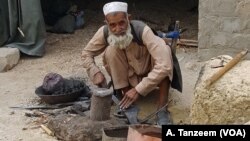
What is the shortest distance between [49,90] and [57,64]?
5.48 feet

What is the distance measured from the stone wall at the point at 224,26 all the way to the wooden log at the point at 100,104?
85.6 inches

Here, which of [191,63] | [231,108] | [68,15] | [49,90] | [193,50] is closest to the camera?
[231,108]

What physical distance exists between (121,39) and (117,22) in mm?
157

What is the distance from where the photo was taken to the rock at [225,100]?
151 inches

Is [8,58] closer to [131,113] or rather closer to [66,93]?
[66,93]

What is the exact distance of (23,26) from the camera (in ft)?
24.9

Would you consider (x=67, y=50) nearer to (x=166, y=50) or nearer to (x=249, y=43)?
(x=249, y=43)

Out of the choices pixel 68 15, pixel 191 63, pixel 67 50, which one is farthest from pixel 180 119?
pixel 68 15

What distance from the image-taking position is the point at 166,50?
Answer: 4766 millimetres

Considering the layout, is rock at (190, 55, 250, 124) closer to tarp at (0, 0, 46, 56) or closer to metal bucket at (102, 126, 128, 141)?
metal bucket at (102, 126, 128, 141)

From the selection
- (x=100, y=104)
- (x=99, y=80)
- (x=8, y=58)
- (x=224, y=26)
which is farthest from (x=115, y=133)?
(x=8, y=58)

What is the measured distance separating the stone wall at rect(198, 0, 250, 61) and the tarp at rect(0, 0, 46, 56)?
2439 mm

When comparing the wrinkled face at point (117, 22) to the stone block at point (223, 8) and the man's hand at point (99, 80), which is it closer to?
the man's hand at point (99, 80)

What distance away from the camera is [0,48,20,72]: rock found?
690 cm
